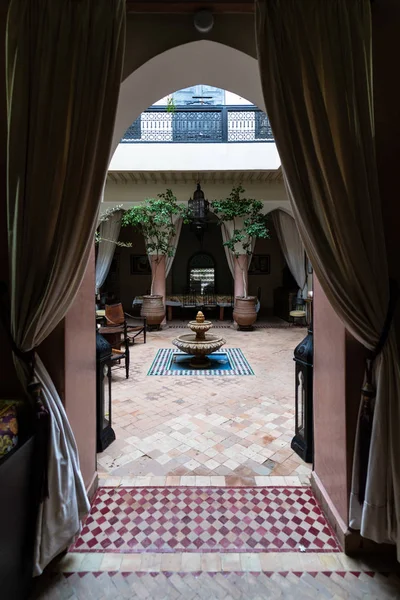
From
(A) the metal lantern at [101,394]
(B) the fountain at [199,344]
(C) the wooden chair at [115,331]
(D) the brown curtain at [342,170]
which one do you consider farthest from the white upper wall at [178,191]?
(D) the brown curtain at [342,170]

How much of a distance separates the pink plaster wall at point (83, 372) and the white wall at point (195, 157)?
20.8ft

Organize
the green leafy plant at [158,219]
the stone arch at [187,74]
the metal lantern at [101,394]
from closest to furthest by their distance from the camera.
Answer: the stone arch at [187,74], the metal lantern at [101,394], the green leafy plant at [158,219]

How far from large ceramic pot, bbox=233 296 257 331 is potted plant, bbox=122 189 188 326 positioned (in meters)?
1.95

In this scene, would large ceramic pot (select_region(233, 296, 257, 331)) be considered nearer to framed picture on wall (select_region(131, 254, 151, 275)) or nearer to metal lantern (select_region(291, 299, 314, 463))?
framed picture on wall (select_region(131, 254, 151, 275))

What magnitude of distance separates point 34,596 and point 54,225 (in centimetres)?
168

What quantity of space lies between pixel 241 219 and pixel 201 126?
2.50 meters

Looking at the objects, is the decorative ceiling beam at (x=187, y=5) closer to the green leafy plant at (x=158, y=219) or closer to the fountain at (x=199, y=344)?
the fountain at (x=199, y=344)

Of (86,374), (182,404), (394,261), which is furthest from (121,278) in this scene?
(394,261)

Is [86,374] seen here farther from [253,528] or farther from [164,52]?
[164,52]

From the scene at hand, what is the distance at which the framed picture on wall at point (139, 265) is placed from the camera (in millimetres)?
12312

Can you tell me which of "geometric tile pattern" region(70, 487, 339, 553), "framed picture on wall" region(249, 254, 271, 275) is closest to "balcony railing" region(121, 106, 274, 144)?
"framed picture on wall" region(249, 254, 271, 275)

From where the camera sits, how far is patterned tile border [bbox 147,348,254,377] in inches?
182

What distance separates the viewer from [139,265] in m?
12.4

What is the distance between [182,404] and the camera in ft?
11.5
